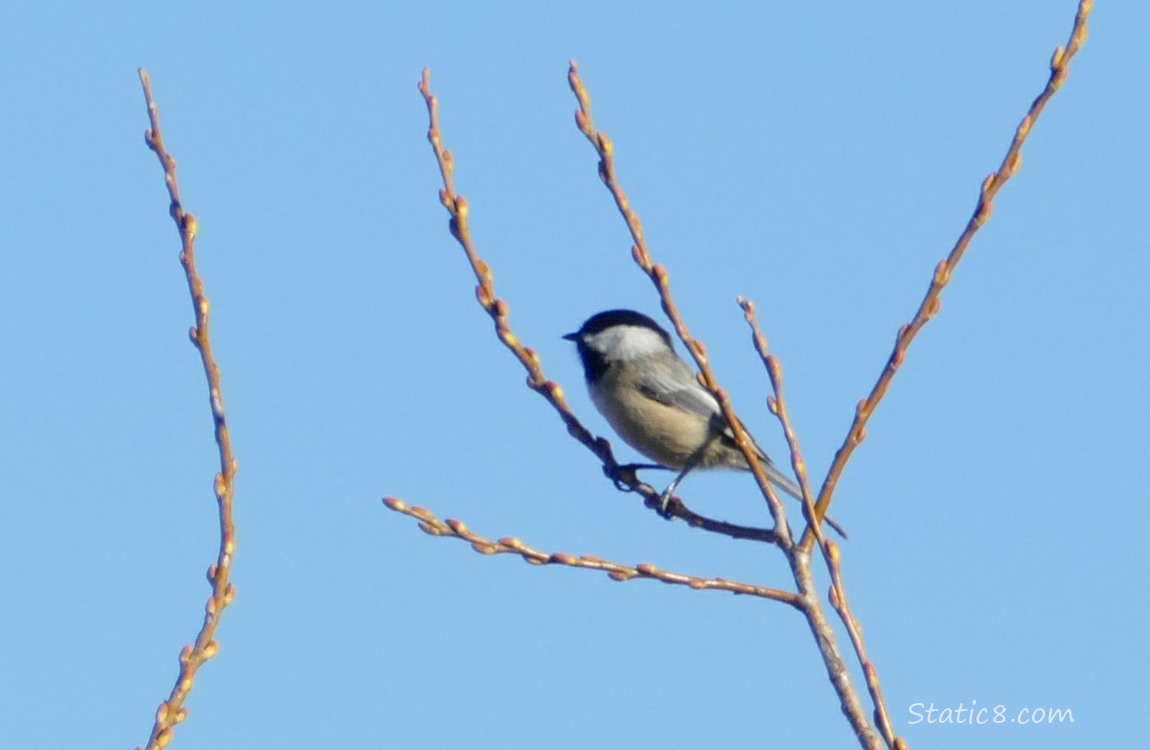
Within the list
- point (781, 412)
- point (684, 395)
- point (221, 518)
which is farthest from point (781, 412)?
point (684, 395)

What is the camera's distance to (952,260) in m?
2.36

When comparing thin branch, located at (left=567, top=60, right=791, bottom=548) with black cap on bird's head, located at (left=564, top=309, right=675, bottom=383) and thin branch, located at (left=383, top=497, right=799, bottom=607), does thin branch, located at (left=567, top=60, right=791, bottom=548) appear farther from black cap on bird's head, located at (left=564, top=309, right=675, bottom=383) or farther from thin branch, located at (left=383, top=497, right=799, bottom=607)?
black cap on bird's head, located at (left=564, top=309, right=675, bottom=383)

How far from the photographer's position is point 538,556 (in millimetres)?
2416

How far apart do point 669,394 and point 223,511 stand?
423cm

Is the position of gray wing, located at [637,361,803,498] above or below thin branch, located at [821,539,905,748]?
above

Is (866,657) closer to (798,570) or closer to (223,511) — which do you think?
(798,570)

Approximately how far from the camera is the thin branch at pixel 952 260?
2.25 metres

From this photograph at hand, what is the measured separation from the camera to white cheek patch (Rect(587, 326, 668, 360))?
6.57 m

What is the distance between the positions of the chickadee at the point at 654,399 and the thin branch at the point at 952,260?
3.48 metres

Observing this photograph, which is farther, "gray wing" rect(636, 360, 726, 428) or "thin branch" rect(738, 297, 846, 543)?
"gray wing" rect(636, 360, 726, 428)

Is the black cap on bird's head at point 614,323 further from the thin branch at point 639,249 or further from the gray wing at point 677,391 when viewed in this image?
the thin branch at point 639,249

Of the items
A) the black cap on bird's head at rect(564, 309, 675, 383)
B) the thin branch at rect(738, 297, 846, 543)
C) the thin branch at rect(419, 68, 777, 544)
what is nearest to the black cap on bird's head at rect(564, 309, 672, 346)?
the black cap on bird's head at rect(564, 309, 675, 383)

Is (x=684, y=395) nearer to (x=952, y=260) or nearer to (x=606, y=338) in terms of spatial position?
(x=606, y=338)

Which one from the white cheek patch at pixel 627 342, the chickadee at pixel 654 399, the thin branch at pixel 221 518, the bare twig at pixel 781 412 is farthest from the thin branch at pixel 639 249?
the white cheek patch at pixel 627 342
